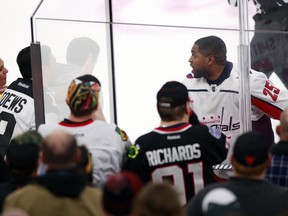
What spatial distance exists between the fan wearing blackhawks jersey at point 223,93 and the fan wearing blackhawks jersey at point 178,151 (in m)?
1.03

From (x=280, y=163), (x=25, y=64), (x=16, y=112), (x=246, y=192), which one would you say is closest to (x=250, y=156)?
(x=246, y=192)

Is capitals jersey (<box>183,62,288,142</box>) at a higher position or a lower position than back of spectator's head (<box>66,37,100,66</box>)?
lower

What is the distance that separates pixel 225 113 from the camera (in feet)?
21.3

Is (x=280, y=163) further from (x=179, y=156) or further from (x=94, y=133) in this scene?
(x=94, y=133)

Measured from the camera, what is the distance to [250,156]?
14.8ft

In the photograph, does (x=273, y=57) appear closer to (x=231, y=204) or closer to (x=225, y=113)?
(x=225, y=113)

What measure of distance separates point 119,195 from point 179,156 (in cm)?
134

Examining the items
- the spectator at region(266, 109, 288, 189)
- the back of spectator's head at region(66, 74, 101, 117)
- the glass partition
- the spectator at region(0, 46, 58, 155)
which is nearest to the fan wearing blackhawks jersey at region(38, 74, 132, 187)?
the back of spectator's head at region(66, 74, 101, 117)

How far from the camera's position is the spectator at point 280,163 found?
16.5 feet

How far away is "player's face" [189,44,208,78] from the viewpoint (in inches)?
258

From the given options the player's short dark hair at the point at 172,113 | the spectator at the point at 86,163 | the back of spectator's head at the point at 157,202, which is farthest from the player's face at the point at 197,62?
the back of spectator's head at the point at 157,202

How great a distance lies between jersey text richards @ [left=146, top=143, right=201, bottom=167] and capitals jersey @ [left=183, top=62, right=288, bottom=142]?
3.83 feet

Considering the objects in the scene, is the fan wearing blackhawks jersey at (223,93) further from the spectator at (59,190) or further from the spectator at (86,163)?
the spectator at (59,190)

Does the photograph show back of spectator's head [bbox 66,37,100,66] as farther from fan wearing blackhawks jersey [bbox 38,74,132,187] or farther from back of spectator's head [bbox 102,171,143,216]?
back of spectator's head [bbox 102,171,143,216]
